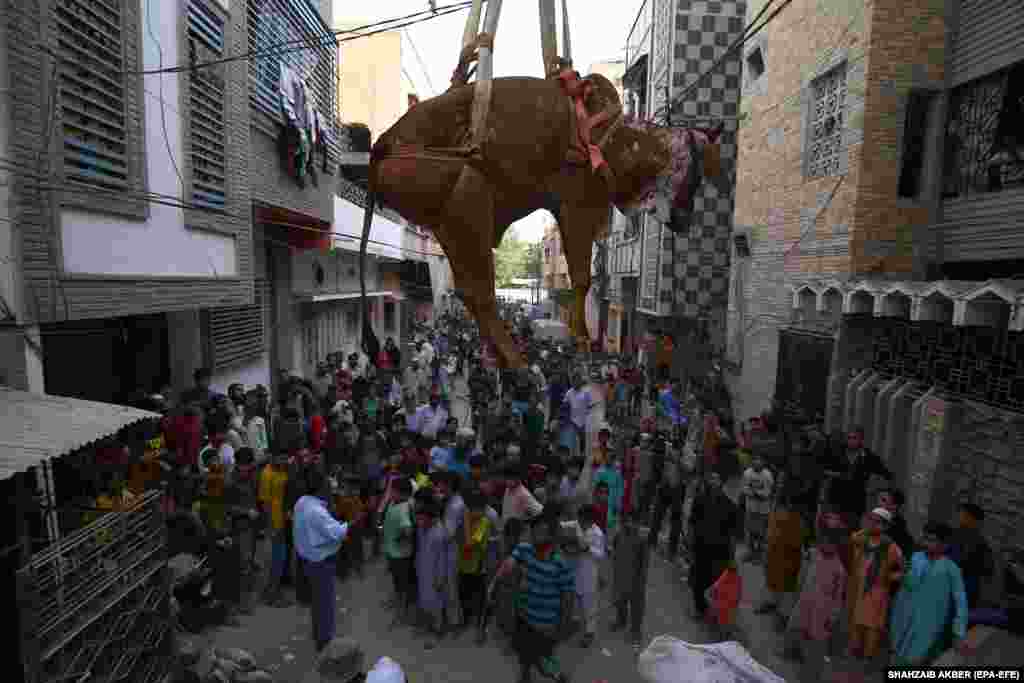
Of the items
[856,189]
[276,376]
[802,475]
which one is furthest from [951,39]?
[276,376]

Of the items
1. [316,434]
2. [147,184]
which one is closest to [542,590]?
[316,434]

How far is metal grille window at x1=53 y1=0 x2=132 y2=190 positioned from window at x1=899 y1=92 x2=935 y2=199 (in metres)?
9.66

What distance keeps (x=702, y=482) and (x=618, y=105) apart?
4.36m

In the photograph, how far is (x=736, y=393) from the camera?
12.3 meters

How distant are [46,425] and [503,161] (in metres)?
3.64

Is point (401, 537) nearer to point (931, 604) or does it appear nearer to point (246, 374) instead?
point (931, 604)

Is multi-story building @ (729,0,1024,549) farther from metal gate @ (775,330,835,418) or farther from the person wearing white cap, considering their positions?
the person wearing white cap

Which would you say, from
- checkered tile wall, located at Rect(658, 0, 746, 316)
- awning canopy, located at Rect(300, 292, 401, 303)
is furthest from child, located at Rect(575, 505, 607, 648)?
awning canopy, located at Rect(300, 292, 401, 303)

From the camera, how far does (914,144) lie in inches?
305

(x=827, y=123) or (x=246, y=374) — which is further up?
(x=827, y=123)

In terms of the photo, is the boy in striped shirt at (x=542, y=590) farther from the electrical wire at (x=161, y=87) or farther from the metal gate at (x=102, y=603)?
the electrical wire at (x=161, y=87)

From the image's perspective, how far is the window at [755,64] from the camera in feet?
39.5

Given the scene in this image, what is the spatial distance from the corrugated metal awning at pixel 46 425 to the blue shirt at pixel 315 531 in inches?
59.6

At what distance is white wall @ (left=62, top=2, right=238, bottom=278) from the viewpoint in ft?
16.9
